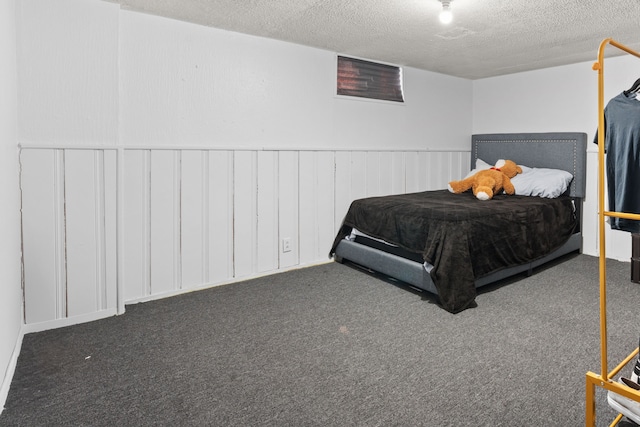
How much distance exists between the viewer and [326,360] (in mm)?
2020

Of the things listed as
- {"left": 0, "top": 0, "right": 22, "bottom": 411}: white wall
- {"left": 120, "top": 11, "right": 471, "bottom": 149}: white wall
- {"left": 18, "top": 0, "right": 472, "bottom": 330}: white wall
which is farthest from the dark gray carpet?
{"left": 120, "top": 11, "right": 471, "bottom": 149}: white wall

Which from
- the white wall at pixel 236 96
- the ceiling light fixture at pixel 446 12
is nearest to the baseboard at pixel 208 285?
the white wall at pixel 236 96

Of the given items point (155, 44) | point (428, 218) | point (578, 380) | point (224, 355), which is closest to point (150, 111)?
point (155, 44)

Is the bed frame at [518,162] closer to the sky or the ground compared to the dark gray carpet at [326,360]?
closer to the sky

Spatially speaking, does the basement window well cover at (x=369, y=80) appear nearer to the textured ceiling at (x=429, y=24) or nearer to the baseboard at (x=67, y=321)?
the textured ceiling at (x=429, y=24)

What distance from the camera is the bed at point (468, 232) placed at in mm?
2703

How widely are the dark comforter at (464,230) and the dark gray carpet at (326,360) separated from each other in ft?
0.72

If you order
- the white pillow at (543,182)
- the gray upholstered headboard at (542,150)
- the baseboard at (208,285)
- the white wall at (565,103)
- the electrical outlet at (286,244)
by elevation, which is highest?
the white wall at (565,103)

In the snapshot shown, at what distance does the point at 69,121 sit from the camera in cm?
237

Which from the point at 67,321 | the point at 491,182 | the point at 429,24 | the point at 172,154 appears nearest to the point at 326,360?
the point at 67,321

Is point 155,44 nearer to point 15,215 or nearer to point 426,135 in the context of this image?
point 15,215

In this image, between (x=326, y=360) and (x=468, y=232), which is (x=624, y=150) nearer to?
(x=468, y=232)

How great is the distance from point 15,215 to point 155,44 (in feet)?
4.65

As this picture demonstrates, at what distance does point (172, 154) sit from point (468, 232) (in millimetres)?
2117
